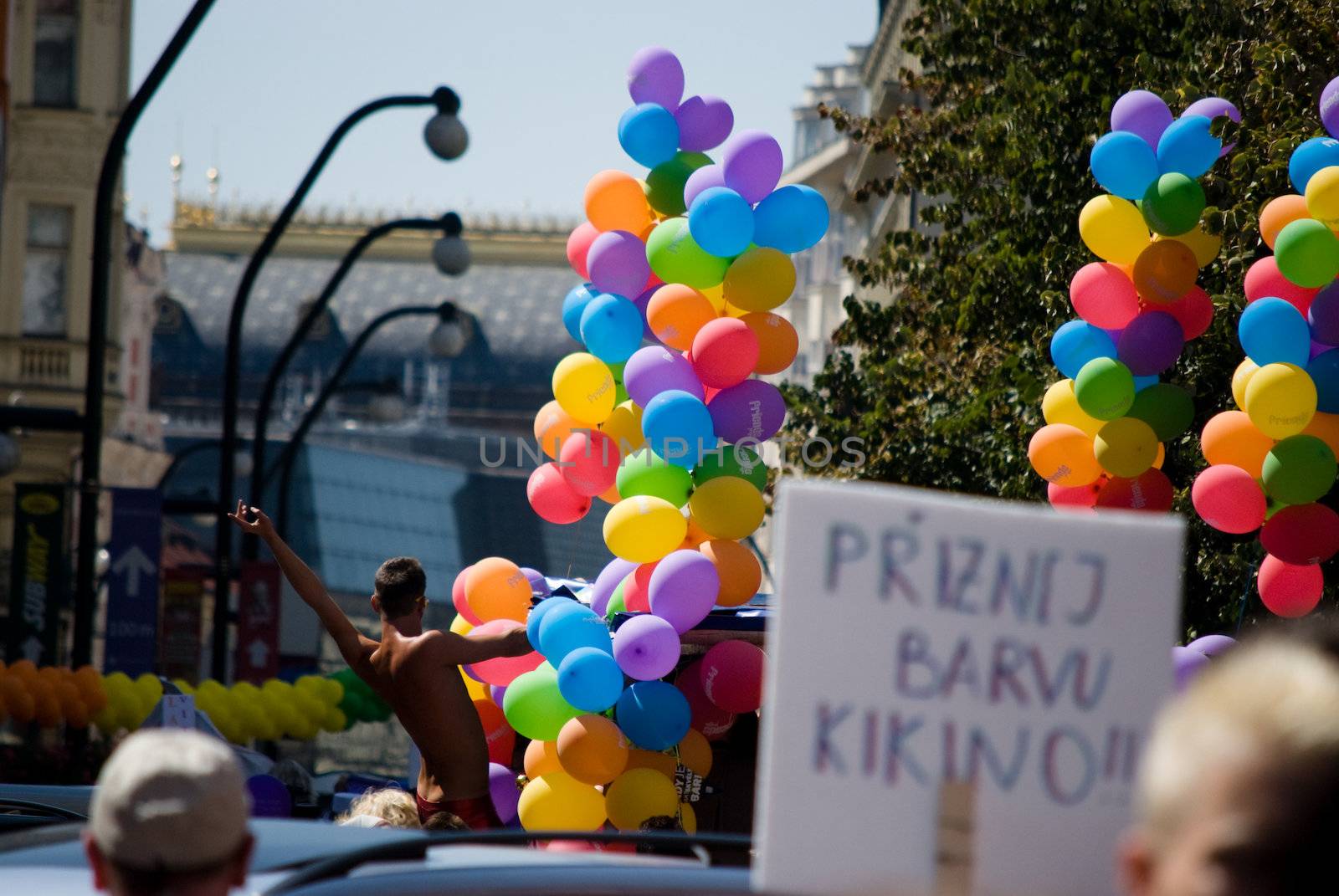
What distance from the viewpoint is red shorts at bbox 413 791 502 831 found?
7114mm

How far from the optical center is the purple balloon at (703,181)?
9.83 meters

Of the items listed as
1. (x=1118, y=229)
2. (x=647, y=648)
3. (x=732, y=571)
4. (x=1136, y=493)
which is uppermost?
(x=1118, y=229)

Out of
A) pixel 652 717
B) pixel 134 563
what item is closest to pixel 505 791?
pixel 652 717

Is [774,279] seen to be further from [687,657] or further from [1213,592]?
[1213,592]

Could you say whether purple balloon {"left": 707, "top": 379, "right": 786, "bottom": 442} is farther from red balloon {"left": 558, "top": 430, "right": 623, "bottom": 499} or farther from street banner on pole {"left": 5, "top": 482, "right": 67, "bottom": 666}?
street banner on pole {"left": 5, "top": 482, "right": 67, "bottom": 666}

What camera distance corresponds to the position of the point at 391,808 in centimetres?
614

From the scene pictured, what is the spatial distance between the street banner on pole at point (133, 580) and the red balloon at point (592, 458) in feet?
25.2

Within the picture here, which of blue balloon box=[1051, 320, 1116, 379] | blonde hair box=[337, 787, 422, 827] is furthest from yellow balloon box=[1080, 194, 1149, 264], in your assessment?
blonde hair box=[337, 787, 422, 827]

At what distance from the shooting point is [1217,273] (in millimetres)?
12406

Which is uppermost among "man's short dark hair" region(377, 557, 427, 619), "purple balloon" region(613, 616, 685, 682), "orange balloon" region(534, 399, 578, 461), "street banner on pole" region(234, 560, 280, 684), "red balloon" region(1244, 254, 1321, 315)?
"red balloon" region(1244, 254, 1321, 315)

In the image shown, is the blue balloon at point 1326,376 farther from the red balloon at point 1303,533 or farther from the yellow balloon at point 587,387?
the yellow balloon at point 587,387

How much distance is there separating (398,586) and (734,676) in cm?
239

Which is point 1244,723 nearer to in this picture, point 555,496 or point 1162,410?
point 1162,410

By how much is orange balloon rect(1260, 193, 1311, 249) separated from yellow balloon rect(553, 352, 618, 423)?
3109 mm
